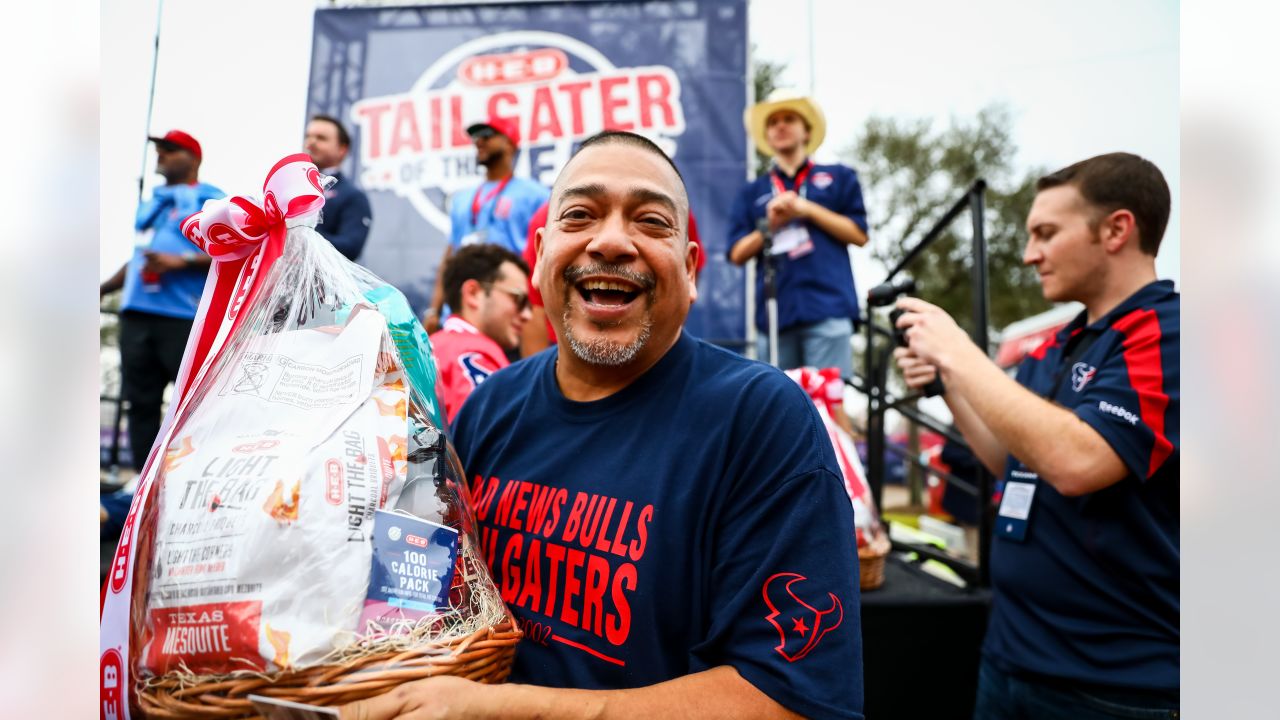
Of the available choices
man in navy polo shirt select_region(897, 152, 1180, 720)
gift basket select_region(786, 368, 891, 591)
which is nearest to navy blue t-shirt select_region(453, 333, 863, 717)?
man in navy polo shirt select_region(897, 152, 1180, 720)

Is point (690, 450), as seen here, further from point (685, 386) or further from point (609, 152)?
point (609, 152)

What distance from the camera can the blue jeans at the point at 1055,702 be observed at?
1668 millimetres

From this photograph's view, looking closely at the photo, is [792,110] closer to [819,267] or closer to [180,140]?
[819,267]

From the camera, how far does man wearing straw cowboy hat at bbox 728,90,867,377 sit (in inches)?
150

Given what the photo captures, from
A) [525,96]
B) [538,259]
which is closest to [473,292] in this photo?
[538,259]

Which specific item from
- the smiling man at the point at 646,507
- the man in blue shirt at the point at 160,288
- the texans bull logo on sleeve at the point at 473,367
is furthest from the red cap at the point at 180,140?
the smiling man at the point at 646,507

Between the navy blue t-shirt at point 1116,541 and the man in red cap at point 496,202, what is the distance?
2740mm

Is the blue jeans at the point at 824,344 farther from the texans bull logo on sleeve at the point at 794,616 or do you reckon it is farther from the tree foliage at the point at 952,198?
the tree foliage at the point at 952,198

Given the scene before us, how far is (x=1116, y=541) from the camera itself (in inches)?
69.7

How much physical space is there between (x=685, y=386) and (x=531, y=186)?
311 centimetres

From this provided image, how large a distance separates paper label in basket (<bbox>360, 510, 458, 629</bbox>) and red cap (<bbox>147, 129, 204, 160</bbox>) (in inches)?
146

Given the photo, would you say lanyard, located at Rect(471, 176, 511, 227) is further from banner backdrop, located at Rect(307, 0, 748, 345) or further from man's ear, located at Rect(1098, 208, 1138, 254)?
man's ear, located at Rect(1098, 208, 1138, 254)

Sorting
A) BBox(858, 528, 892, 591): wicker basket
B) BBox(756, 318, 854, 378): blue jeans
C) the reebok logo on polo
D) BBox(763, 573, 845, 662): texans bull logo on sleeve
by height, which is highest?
BBox(756, 318, 854, 378): blue jeans

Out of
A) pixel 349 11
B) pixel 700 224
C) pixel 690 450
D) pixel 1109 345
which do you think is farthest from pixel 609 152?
pixel 349 11
